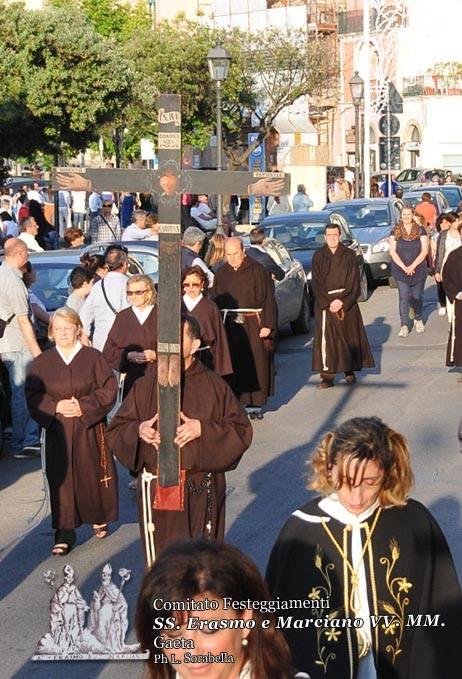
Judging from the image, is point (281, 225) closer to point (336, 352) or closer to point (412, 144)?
point (336, 352)

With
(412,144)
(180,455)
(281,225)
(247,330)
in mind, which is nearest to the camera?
(180,455)

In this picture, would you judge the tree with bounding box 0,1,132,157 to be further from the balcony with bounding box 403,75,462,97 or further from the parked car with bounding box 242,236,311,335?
the balcony with bounding box 403,75,462,97

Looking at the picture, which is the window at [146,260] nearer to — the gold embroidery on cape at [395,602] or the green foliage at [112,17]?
the gold embroidery on cape at [395,602]

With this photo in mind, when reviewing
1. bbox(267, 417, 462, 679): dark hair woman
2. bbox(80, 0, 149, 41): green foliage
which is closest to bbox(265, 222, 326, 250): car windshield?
bbox(267, 417, 462, 679): dark hair woman

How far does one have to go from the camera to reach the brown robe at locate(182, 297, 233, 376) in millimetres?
11836

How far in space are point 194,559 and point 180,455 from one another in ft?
12.6

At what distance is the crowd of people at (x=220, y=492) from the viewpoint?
10.8ft

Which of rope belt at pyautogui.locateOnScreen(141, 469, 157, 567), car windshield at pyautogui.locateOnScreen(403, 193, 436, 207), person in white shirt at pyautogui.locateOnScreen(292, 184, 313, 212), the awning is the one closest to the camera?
rope belt at pyautogui.locateOnScreen(141, 469, 157, 567)

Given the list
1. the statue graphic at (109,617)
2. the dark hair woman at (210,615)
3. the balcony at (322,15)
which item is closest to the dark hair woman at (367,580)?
the dark hair woman at (210,615)

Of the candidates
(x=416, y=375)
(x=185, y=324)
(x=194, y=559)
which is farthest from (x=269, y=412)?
(x=194, y=559)

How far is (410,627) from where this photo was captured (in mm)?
4715

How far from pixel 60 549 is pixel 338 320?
7.26 m

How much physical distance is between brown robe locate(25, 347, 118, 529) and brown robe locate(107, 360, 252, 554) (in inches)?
79.0

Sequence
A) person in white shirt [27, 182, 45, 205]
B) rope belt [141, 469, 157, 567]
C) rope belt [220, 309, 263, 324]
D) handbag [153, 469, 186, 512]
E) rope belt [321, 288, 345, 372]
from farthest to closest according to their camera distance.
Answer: person in white shirt [27, 182, 45, 205] → rope belt [321, 288, 345, 372] → rope belt [220, 309, 263, 324] → rope belt [141, 469, 157, 567] → handbag [153, 469, 186, 512]
